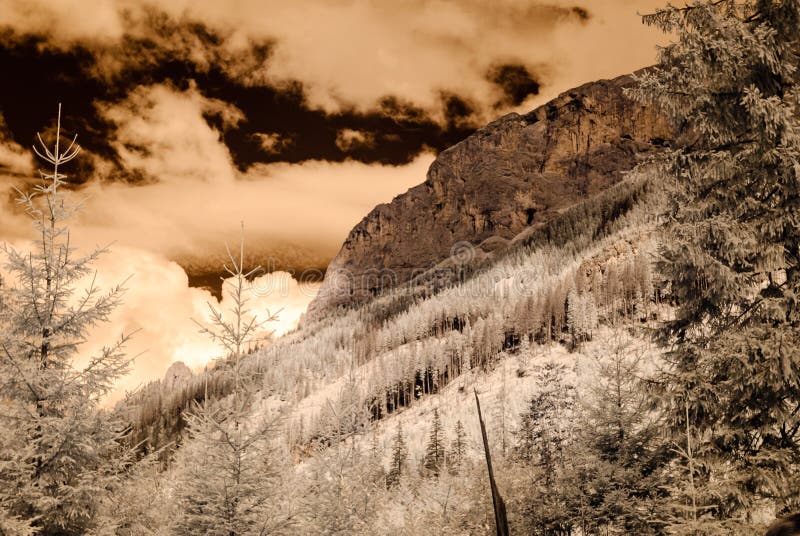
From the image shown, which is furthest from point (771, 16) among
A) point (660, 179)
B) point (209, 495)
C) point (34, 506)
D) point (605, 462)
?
point (34, 506)

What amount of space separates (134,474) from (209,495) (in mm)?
1859

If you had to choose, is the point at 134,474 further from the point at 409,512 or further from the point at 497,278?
the point at 497,278

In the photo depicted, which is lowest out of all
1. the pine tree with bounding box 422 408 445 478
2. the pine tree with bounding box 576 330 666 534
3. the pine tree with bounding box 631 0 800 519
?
the pine tree with bounding box 422 408 445 478

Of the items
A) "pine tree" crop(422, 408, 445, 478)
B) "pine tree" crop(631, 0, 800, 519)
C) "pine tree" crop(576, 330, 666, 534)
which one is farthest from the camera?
"pine tree" crop(422, 408, 445, 478)

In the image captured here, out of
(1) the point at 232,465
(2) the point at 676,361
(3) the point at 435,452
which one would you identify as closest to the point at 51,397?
(1) the point at 232,465

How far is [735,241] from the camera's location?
8.59 metres

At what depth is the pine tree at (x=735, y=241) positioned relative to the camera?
821cm

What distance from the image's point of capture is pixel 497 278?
→ 195 metres

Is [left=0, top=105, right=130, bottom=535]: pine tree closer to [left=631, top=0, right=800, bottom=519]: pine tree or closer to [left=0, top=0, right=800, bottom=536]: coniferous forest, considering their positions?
[left=0, top=0, right=800, bottom=536]: coniferous forest

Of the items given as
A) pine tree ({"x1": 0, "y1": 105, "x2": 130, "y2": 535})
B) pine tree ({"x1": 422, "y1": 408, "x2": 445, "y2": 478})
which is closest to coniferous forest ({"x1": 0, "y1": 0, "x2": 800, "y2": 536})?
pine tree ({"x1": 0, "y1": 105, "x2": 130, "y2": 535})

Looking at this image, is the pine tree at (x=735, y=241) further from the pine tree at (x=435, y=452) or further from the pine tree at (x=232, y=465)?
the pine tree at (x=435, y=452)

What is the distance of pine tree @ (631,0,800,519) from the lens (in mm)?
8211

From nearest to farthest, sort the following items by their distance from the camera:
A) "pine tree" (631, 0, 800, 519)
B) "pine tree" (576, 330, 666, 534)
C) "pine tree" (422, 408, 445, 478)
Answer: "pine tree" (631, 0, 800, 519)
"pine tree" (576, 330, 666, 534)
"pine tree" (422, 408, 445, 478)

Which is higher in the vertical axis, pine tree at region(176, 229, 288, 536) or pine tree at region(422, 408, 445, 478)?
pine tree at region(176, 229, 288, 536)
